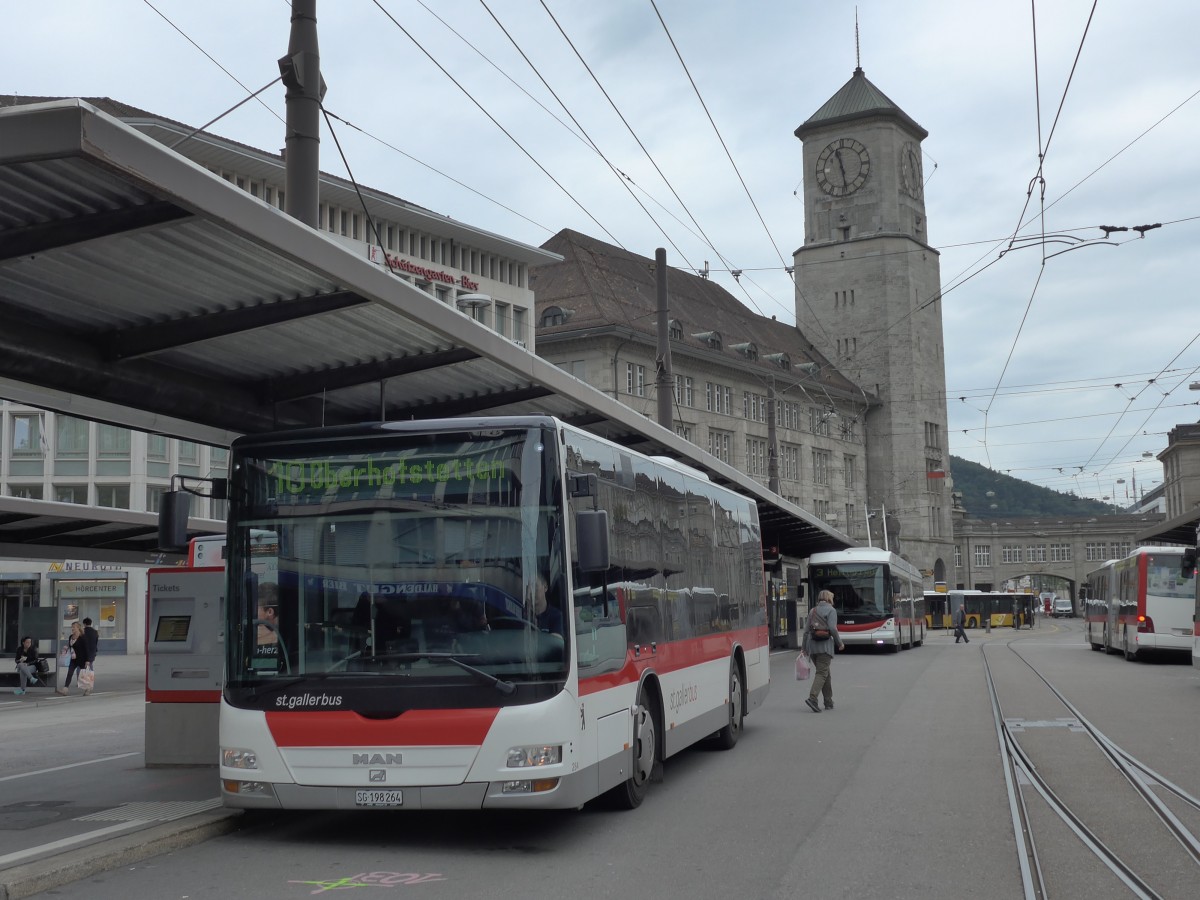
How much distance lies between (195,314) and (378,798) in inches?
146

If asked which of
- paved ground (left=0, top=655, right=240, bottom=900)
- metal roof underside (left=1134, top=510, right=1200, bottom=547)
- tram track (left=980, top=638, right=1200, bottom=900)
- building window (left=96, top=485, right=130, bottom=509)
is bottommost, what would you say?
tram track (left=980, top=638, right=1200, bottom=900)

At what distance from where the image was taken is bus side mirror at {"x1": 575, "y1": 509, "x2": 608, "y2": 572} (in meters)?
8.79

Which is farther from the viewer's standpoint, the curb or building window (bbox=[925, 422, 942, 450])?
building window (bbox=[925, 422, 942, 450])

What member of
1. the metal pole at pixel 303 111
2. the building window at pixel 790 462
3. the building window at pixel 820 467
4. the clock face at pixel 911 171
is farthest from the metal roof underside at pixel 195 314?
the clock face at pixel 911 171

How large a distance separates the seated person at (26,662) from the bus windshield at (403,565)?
2184 centimetres

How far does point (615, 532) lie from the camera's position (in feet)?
33.9

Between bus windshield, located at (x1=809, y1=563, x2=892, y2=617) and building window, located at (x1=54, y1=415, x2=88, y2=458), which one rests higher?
building window, located at (x1=54, y1=415, x2=88, y2=458)

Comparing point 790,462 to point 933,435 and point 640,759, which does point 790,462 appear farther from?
point 640,759

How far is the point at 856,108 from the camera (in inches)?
3915

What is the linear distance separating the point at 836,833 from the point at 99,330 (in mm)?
6261

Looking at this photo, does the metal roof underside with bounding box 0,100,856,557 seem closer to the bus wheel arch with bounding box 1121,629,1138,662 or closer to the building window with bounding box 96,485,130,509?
the bus wheel arch with bounding box 1121,629,1138,662

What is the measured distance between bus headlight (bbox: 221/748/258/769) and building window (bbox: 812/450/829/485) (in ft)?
274

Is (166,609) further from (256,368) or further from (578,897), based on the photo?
(578,897)

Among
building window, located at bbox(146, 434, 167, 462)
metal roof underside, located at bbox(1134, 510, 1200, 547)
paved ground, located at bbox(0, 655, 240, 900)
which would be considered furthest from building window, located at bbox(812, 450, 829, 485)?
paved ground, located at bbox(0, 655, 240, 900)
